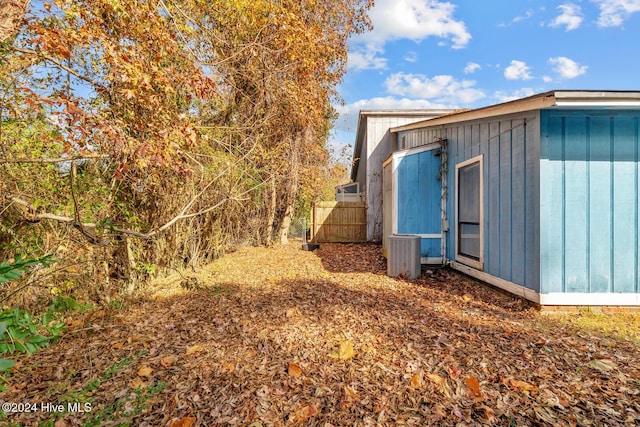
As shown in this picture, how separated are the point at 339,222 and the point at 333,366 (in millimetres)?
9269

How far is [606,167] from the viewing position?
3.82 m

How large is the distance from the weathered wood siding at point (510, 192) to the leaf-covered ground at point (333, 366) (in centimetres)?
57

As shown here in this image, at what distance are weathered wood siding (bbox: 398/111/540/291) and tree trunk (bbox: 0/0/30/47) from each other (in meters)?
5.88

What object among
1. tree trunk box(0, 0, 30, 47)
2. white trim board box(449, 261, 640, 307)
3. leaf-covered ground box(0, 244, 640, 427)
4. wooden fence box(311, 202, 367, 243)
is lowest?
leaf-covered ground box(0, 244, 640, 427)

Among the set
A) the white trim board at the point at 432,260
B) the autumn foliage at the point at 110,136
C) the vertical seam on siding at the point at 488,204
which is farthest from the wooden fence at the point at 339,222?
the vertical seam on siding at the point at 488,204

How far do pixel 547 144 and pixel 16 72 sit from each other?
616 centimetres

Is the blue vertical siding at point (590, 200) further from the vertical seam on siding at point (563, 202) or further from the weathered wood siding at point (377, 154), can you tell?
the weathered wood siding at point (377, 154)

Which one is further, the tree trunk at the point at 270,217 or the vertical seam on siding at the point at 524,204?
the tree trunk at the point at 270,217

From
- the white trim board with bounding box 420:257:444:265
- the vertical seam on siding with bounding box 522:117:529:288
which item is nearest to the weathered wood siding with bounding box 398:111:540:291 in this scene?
the vertical seam on siding with bounding box 522:117:529:288

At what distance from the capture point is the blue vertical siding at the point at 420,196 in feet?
20.8

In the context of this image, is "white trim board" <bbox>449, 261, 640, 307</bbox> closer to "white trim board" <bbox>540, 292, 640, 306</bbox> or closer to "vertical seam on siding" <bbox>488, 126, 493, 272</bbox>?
"white trim board" <bbox>540, 292, 640, 306</bbox>

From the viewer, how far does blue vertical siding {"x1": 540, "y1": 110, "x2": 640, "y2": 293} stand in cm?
381

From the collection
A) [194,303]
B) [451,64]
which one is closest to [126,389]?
[194,303]

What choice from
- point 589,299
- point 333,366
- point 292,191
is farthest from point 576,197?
point 292,191
